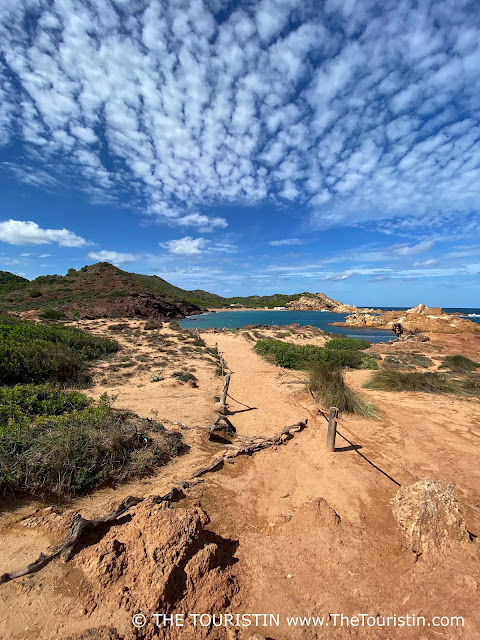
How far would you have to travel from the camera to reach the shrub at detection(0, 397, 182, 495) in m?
4.16

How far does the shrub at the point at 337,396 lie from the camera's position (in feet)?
29.1

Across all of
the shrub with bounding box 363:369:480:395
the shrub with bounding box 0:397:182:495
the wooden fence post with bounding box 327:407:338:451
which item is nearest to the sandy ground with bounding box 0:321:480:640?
the wooden fence post with bounding box 327:407:338:451

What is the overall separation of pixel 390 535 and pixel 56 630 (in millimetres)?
4231

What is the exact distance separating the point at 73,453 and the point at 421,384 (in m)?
12.7

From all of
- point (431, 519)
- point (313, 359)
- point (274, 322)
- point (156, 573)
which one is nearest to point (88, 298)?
point (274, 322)

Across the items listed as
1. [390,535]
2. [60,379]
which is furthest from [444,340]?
[60,379]

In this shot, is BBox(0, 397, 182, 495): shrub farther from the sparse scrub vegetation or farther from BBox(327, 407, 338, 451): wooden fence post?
BBox(327, 407, 338, 451): wooden fence post

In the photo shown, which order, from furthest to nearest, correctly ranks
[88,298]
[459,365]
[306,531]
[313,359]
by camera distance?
[88,298]
[459,365]
[313,359]
[306,531]

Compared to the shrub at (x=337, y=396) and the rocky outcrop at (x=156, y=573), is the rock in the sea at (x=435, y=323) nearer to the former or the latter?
the shrub at (x=337, y=396)

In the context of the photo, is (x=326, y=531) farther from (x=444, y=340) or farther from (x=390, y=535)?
(x=444, y=340)

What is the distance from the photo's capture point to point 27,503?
3.90 metres

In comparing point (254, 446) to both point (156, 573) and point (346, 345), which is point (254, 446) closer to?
point (156, 573)

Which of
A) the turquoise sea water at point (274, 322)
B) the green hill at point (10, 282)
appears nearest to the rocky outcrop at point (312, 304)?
the turquoise sea water at point (274, 322)

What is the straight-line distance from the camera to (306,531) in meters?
3.97
